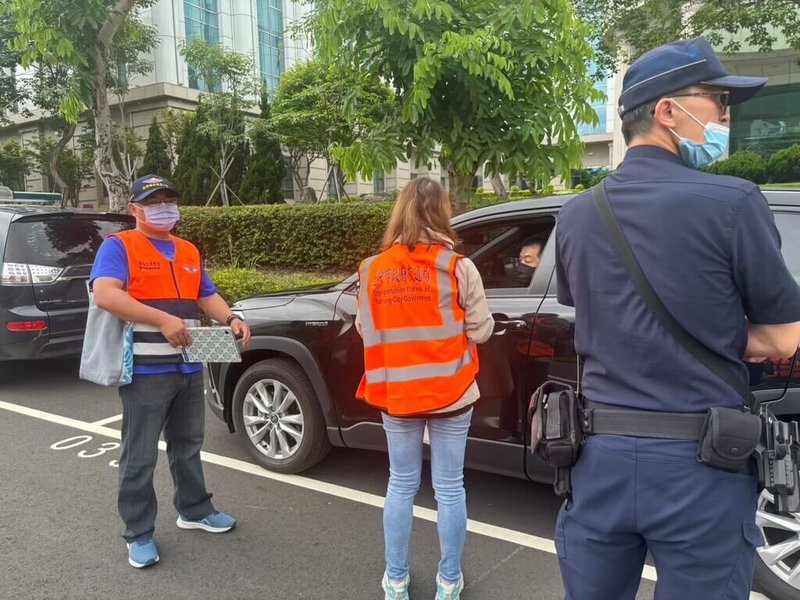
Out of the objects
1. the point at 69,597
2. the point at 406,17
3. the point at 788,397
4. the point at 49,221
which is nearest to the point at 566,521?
the point at 788,397

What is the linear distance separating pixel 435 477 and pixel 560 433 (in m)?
1.13

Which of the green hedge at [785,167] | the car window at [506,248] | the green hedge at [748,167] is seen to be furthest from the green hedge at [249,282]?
the green hedge at [785,167]

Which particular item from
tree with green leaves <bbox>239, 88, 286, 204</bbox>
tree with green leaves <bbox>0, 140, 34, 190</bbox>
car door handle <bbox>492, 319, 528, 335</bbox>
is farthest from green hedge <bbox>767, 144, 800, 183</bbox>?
tree with green leaves <bbox>0, 140, 34, 190</bbox>

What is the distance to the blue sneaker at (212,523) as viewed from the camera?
11.5 feet

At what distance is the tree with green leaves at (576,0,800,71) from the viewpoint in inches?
480

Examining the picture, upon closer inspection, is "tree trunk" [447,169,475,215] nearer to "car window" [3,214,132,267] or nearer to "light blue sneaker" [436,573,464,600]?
"car window" [3,214,132,267]

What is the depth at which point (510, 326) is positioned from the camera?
3.26 meters

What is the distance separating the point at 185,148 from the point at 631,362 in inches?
843

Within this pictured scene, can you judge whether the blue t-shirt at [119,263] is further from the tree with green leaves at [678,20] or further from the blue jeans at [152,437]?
the tree with green leaves at [678,20]

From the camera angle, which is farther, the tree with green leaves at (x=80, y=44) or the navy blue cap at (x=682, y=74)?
the tree with green leaves at (x=80, y=44)

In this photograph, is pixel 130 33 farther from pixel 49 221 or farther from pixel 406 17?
pixel 406 17

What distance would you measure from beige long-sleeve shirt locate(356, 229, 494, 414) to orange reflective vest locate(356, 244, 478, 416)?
2 centimetres

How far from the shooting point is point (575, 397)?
1706 mm

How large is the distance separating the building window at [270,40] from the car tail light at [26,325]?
81.5 ft
